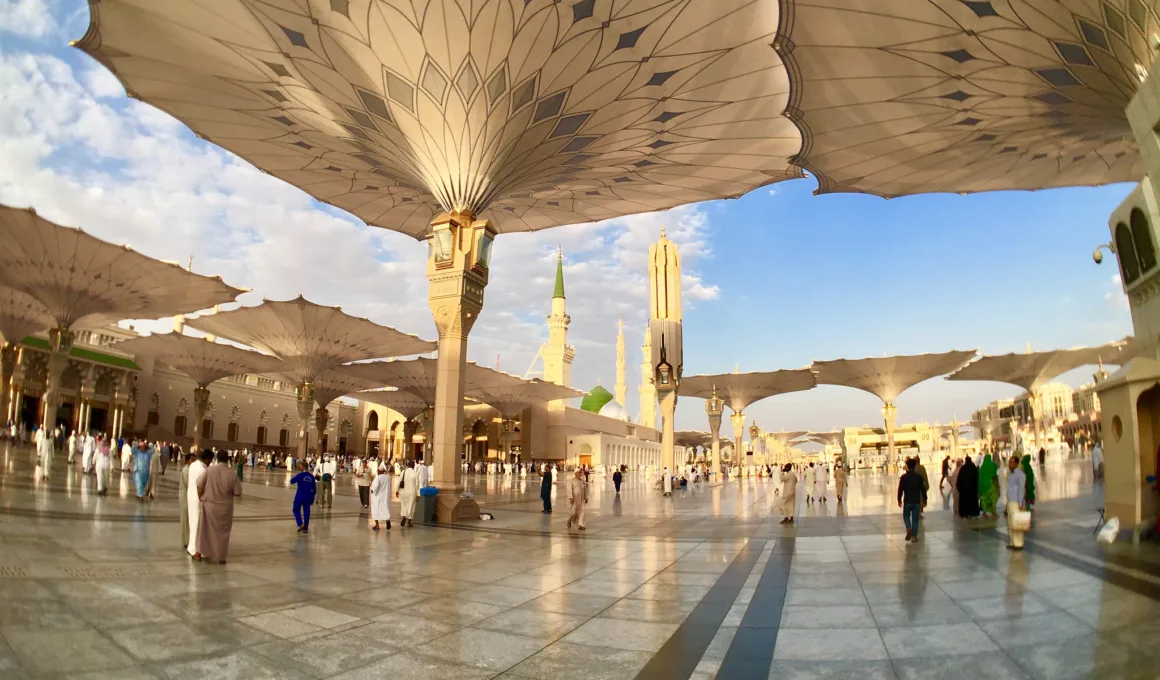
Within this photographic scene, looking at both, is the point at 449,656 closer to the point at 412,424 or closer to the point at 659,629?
the point at 659,629

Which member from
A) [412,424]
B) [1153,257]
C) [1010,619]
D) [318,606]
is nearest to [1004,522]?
[1153,257]

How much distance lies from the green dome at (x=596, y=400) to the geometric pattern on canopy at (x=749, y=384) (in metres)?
28.5

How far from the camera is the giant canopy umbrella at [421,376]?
39.7m

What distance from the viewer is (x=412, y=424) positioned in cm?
5659

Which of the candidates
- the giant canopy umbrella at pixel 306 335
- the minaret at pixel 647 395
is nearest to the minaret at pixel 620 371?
the minaret at pixel 647 395

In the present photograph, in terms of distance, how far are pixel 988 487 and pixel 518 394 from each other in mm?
38299

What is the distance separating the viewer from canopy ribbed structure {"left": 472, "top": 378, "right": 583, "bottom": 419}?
4475 cm

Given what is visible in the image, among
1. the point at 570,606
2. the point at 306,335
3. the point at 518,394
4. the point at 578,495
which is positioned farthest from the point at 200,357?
the point at 570,606

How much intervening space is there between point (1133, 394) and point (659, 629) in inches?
282

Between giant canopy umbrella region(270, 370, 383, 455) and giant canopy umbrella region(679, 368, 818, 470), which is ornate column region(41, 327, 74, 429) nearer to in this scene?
giant canopy umbrella region(270, 370, 383, 455)

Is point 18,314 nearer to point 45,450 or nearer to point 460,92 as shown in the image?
point 45,450

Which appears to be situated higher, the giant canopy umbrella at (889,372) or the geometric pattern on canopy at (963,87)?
the geometric pattern on canopy at (963,87)

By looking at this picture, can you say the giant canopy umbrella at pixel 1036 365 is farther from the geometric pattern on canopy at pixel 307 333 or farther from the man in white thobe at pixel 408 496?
the man in white thobe at pixel 408 496

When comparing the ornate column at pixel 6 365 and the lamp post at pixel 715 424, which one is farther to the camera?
the lamp post at pixel 715 424
